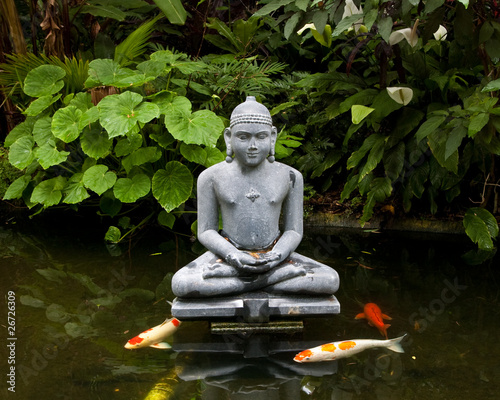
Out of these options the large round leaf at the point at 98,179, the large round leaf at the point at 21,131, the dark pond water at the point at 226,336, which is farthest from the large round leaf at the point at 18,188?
the large round leaf at the point at 98,179

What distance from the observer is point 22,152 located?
236 inches

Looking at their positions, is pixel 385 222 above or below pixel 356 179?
below

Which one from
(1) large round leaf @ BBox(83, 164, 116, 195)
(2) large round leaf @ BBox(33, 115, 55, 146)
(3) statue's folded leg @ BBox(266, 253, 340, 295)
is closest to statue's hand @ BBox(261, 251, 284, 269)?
(3) statue's folded leg @ BBox(266, 253, 340, 295)

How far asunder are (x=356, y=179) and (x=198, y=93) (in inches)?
83.3

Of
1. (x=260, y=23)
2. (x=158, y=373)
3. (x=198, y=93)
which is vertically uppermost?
(x=260, y=23)

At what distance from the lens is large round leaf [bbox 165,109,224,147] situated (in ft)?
17.5

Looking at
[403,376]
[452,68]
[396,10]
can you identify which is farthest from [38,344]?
[452,68]

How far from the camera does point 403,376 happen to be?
3.35 metres

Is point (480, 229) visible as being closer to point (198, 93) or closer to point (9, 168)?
point (198, 93)

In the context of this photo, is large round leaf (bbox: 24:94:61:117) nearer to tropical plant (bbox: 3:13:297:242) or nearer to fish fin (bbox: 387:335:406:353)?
tropical plant (bbox: 3:13:297:242)

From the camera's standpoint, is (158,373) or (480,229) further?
(480,229)

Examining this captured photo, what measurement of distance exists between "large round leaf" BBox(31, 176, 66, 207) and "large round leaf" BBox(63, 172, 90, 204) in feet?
0.25

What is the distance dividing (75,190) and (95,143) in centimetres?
51

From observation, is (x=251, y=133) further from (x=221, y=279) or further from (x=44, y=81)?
(x=44, y=81)
